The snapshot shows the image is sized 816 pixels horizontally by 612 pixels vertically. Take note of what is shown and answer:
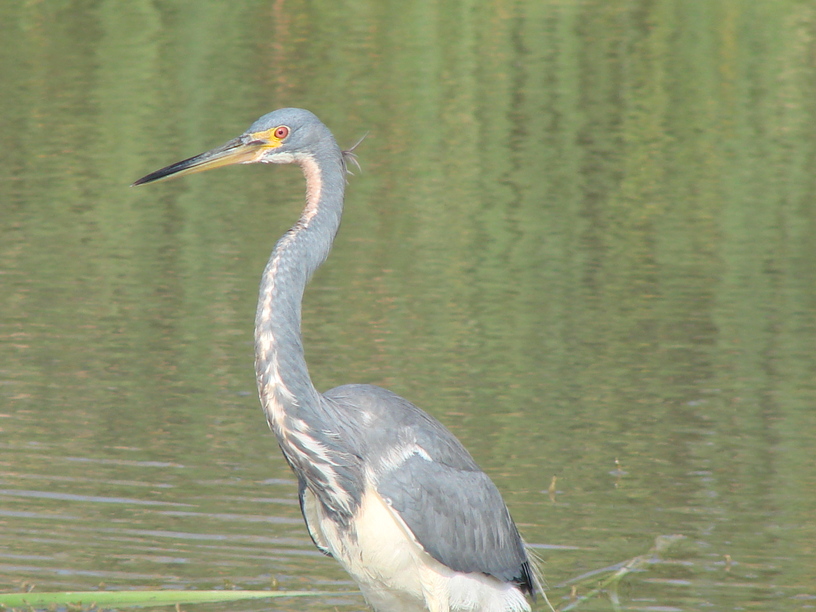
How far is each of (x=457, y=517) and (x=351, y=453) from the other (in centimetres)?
57

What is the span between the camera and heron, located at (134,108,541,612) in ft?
17.6

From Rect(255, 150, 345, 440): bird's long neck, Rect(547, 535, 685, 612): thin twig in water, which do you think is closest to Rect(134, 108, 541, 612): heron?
Rect(255, 150, 345, 440): bird's long neck

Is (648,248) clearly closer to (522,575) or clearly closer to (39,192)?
(39,192)

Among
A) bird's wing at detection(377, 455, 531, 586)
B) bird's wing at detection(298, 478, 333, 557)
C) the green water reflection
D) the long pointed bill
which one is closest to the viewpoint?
bird's wing at detection(377, 455, 531, 586)

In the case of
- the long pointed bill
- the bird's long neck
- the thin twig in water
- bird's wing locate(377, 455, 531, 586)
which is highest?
the long pointed bill

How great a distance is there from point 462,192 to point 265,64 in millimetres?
5710

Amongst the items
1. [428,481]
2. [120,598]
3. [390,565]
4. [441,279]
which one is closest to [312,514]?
[390,565]

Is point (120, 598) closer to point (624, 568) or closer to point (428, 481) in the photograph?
point (428, 481)

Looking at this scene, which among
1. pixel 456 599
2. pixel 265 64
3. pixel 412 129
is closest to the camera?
pixel 456 599

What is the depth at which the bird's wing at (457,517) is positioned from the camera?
18.1ft

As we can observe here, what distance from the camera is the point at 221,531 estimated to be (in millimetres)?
7133

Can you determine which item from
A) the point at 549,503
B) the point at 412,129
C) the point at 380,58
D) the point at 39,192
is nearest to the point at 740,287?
the point at 549,503

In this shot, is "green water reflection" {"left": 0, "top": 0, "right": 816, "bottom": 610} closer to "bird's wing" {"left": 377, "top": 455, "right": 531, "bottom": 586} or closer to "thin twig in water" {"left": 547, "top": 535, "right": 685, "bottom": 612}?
"thin twig in water" {"left": 547, "top": 535, "right": 685, "bottom": 612}

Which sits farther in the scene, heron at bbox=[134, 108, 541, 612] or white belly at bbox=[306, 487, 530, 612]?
white belly at bbox=[306, 487, 530, 612]
